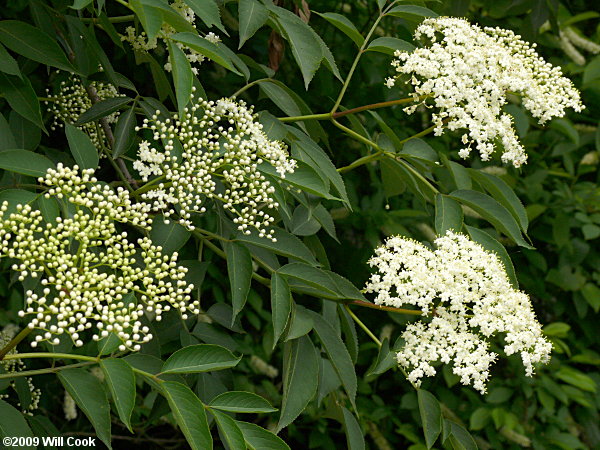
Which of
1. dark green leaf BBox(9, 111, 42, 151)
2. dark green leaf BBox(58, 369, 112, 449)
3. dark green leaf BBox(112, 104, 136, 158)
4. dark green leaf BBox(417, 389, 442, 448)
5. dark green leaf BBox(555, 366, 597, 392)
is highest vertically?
dark green leaf BBox(112, 104, 136, 158)

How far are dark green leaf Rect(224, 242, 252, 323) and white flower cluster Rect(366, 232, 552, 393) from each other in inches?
11.8

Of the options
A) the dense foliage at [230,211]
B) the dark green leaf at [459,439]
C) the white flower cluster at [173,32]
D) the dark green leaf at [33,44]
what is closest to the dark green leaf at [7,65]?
the dense foliage at [230,211]

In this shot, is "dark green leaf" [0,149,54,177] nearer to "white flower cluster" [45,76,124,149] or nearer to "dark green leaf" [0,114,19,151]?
"dark green leaf" [0,114,19,151]

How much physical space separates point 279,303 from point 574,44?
3270 millimetres

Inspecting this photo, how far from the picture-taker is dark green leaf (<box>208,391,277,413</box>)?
1479 mm

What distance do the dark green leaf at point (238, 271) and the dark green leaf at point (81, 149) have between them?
350mm

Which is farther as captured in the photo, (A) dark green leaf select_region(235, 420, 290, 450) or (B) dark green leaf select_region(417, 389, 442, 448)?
(B) dark green leaf select_region(417, 389, 442, 448)

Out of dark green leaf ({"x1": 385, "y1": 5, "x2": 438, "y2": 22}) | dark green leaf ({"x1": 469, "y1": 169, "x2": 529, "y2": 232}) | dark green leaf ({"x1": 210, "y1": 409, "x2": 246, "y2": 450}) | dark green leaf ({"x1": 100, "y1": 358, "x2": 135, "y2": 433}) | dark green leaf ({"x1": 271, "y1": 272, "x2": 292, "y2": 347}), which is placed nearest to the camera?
dark green leaf ({"x1": 100, "y1": 358, "x2": 135, "y2": 433})

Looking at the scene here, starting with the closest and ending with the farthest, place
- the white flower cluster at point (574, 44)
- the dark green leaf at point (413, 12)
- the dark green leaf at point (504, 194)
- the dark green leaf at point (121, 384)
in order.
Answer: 1. the dark green leaf at point (121, 384)
2. the dark green leaf at point (504, 194)
3. the dark green leaf at point (413, 12)
4. the white flower cluster at point (574, 44)

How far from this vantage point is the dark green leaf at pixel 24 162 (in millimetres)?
1478

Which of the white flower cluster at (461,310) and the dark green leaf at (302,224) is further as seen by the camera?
the dark green leaf at (302,224)

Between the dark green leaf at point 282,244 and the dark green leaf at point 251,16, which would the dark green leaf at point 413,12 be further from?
the dark green leaf at point 282,244

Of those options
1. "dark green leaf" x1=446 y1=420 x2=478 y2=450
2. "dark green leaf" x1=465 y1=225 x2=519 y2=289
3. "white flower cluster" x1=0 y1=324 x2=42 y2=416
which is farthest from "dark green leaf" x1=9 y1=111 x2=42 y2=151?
"dark green leaf" x1=446 y1=420 x2=478 y2=450

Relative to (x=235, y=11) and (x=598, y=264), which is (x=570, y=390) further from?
(x=235, y=11)
